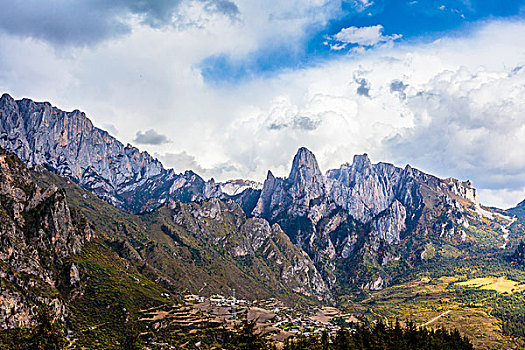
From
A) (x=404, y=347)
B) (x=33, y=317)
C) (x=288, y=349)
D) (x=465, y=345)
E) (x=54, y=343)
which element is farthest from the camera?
(x=33, y=317)

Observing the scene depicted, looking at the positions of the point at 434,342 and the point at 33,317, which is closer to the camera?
the point at 434,342

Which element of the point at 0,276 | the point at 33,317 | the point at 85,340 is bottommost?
the point at 85,340

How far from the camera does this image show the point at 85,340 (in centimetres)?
19950

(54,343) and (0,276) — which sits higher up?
(0,276)

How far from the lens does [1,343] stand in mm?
160375

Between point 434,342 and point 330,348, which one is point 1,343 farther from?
point 434,342

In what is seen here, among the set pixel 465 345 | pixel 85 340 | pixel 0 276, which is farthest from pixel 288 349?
pixel 0 276

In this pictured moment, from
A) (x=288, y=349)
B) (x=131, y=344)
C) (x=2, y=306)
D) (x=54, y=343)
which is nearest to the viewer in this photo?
(x=54, y=343)

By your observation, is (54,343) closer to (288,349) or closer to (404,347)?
(288,349)

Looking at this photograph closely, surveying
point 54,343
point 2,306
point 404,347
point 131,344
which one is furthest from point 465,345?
point 2,306

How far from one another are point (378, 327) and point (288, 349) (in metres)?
55.0

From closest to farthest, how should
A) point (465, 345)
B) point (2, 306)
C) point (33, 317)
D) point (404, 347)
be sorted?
point (404, 347)
point (465, 345)
point (2, 306)
point (33, 317)

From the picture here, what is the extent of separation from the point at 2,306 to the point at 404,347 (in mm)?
194519

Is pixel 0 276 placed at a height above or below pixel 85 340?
above
